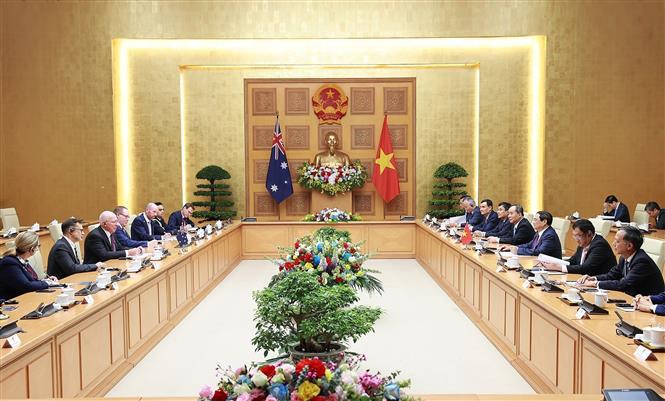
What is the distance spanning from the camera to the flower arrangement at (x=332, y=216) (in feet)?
37.7

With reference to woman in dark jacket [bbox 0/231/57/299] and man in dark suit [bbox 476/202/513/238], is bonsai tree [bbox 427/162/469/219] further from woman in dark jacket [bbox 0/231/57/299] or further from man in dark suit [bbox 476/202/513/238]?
woman in dark jacket [bbox 0/231/57/299]

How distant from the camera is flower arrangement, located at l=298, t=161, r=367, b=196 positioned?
1198 cm

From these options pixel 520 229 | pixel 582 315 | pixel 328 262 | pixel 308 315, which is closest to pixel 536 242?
pixel 520 229

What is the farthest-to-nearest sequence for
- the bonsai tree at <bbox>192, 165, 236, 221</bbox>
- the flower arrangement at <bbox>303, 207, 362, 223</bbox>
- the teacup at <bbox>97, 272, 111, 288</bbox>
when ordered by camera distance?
the bonsai tree at <bbox>192, 165, 236, 221</bbox> → the flower arrangement at <bbox>303, 207, 362, 223</bbox> → the teacup at <bbox>97, 272, 111, 288</bbox>

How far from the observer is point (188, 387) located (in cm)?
470

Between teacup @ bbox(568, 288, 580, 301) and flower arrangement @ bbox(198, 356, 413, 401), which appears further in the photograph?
teacup @ bbox(568, 288, 580, 301)

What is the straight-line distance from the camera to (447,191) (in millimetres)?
11961

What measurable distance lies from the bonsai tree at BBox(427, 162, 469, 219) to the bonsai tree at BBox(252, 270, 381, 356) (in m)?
8.46

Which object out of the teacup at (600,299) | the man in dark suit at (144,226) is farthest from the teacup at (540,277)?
the man in dark suit at (144,226)

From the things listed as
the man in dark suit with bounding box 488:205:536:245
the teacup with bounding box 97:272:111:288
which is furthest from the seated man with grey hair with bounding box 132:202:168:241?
the man in dark suit with bounding box 488:205:536:245

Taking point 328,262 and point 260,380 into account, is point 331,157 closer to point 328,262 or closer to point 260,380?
point 328,262

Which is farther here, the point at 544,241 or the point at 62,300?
the point at 544,241

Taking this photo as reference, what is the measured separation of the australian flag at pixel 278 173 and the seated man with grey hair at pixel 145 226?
350 cm

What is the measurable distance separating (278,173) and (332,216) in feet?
5.25
